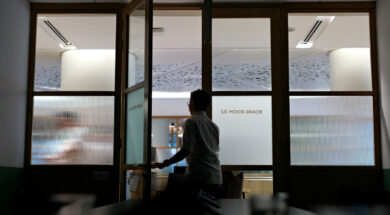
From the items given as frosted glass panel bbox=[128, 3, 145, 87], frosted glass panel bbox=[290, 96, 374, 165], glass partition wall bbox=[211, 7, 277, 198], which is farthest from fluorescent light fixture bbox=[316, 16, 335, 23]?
frosted glass panel bbox=[128, 3, 145, 87]

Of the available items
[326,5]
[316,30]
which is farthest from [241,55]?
[316,30]

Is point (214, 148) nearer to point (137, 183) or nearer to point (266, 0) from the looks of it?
point (137, 183)

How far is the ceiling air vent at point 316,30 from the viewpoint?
17.0 ft

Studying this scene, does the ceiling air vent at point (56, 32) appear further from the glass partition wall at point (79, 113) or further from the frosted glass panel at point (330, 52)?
the frosted glass panel at point (330, 52)

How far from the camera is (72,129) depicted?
194 inches

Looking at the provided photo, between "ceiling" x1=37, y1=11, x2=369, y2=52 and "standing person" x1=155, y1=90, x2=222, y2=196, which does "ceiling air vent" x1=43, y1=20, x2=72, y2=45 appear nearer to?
"ceiling" x1=37, y1=11, x2=369, y2=52

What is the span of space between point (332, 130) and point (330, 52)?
1042mm

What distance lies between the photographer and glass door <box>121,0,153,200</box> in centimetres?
393

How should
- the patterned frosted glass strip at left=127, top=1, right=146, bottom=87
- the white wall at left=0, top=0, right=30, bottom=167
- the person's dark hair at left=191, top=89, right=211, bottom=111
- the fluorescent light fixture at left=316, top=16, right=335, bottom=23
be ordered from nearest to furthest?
the person's dark hair at left=191, top=89, right=211, bottom=111 < the patterned frosted glass strip at left=127, top=1, right=146, bottom=87 < the white wall at left=0, top=0, right=30, bottom=167 < the fluorescent light fixture at left=316, top=16, right=335, bottom=23

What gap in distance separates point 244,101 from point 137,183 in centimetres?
141

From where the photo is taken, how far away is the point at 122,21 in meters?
4.93

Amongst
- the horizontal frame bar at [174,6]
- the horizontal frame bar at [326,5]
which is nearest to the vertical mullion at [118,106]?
the horizontal frame bar at [174,6]

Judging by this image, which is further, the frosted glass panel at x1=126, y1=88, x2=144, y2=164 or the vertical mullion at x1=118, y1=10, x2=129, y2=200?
the vertical mullion at x1=118, y1=10, x2=129, y2=200

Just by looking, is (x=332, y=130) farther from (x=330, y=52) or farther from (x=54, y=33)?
(x=54, y=33)
